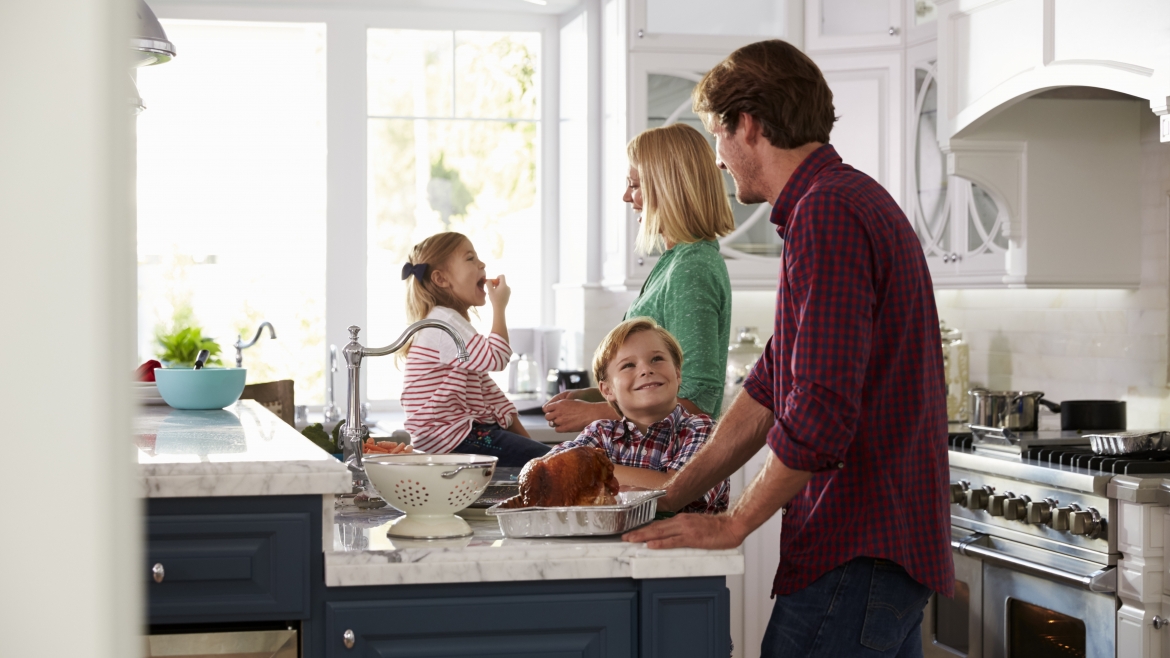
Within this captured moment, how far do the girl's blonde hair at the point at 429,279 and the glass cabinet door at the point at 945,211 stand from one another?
163 cm

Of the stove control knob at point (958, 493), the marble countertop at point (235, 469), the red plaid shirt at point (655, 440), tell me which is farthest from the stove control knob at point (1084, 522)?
the marble countertop at point (235, 469)

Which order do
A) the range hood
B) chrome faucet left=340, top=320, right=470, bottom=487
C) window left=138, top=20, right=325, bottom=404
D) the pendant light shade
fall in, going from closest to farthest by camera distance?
1. chrome faucet left=340, top=320, right=470, bottom=487
2. the pendant light shade
3. the range hood
4. window left=138, top=20, right=325, bottom=404

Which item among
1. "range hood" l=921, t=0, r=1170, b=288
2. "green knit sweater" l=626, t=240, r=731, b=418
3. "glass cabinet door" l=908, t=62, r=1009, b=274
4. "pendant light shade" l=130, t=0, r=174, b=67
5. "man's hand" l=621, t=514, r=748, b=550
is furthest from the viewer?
"glass cabinet door" l=908, t=62, r=1009, b=274

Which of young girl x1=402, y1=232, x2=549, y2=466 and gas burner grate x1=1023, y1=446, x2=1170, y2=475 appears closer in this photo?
gas burner grate x1=1023, y1=446, x2=1170, y2=475

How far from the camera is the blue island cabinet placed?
58.6 inches

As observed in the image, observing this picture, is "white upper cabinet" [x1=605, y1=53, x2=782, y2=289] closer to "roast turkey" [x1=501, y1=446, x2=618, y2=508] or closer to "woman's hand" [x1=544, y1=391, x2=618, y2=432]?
"woman's hand" [x1=544, y1=391, x2=618, y2=432]

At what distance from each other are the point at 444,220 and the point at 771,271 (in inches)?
56.3

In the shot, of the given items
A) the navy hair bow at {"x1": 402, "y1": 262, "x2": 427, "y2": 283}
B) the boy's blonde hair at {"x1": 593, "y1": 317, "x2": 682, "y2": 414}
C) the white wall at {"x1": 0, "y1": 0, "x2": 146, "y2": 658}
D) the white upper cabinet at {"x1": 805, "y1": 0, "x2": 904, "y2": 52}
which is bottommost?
the boy's blonde hair at {"x1": 593, "y1": 317, "x2": 682, "y2": 414}

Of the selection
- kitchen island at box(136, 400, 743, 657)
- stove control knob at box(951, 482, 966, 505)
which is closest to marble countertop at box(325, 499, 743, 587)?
kitchen island at box(136, 400, 743, 657)

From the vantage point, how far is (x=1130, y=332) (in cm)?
336

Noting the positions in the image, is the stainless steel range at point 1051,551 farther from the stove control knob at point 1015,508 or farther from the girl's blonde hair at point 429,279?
the girl's blonde hair at point 429,279

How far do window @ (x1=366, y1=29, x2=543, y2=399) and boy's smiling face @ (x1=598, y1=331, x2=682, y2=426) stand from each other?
2794mm

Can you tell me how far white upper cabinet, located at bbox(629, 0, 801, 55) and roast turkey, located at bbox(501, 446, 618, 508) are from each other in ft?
9.79

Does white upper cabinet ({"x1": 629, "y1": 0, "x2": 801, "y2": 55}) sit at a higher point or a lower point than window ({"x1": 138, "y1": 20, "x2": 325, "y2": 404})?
higher
